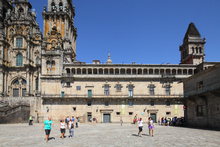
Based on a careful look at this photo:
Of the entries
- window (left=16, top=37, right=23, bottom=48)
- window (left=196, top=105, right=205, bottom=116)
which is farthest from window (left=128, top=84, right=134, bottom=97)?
window (left=16, top=37, right=23, bottom=48)

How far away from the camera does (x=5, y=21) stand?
63.0 metres

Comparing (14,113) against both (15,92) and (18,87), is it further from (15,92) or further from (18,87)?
(18,87)

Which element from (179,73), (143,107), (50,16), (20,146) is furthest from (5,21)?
(20,146)

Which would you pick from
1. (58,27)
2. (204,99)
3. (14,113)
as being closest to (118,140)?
(204,99)

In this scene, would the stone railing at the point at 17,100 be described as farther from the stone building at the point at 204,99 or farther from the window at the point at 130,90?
the stone building at the point at 204,99

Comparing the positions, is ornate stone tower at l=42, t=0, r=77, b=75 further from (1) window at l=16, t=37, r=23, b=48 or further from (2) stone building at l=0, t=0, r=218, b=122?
(1) window at l=16, t=37, r=23, b=48

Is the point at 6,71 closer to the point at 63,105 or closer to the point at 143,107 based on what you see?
the point at 63,105

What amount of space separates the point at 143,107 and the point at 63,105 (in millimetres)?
17537

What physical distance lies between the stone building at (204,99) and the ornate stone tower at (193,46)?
23194 millimetres

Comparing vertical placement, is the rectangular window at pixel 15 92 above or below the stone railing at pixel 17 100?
above

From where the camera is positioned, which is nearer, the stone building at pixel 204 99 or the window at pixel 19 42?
the stone building at pixel 204 99

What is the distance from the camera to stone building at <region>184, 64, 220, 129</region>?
27.8 meters

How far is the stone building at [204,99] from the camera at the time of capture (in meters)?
27.8

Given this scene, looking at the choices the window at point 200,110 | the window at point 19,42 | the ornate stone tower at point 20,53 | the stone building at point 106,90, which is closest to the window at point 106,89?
the stone building at point 106,90
